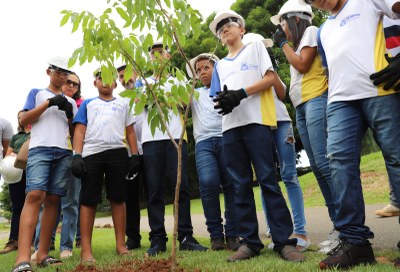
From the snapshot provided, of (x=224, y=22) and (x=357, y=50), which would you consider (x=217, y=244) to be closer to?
(x=224, y=22)

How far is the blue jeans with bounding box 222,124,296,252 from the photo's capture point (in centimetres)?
322

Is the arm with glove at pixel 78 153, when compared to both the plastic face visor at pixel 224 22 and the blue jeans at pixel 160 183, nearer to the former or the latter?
the blue jeans at pixel 160 183

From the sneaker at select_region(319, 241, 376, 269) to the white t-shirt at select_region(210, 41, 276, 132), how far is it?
1.24 meters

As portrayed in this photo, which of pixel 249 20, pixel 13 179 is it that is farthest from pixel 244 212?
pixel 249 20

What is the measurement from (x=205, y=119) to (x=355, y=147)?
6.78ft

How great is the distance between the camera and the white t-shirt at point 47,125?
3.89 m

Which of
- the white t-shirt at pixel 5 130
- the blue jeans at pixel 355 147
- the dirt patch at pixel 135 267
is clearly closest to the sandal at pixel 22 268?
the dirt patch at pixel 135 267

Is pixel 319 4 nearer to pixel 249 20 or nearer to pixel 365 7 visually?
pixel 365 7

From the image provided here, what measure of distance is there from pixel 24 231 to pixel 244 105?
2.34m

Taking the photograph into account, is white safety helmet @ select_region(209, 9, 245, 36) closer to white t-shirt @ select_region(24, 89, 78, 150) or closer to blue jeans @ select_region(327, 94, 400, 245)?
blue jeans @ select_region(327, 94, 400, 245)

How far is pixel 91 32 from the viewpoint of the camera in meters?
2.38

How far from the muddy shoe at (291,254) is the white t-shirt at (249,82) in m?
1.06

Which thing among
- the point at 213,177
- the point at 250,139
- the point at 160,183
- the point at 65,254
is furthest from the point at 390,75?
the point at 65,254

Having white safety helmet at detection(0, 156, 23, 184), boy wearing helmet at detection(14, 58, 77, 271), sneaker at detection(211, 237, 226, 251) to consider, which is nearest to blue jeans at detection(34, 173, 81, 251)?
boy wearing helmet at detection(14, 58, 77, 271)
